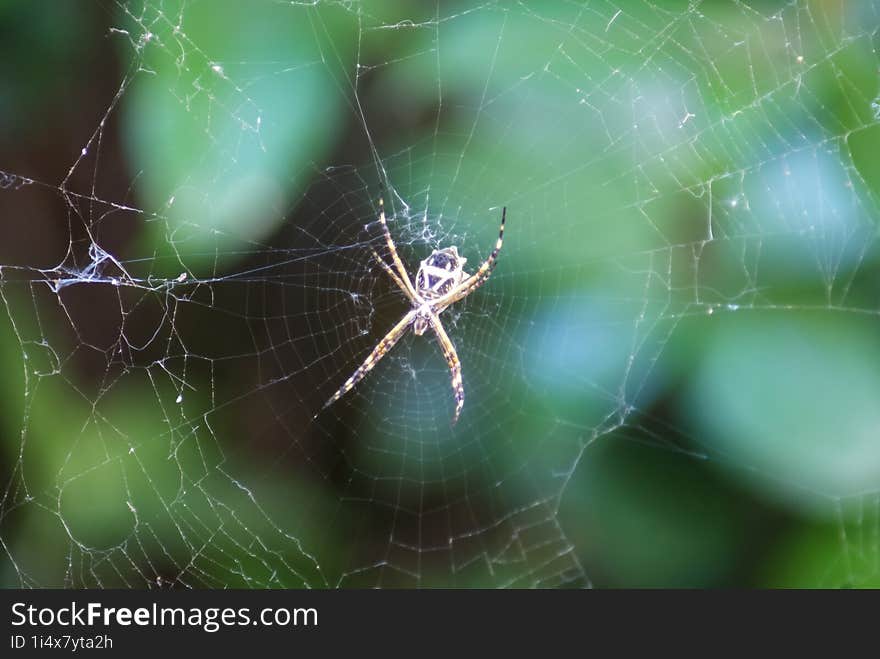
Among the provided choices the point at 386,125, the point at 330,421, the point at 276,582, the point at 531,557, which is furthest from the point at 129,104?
the point at 531,557

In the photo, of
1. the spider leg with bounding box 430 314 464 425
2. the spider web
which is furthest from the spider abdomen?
the spider web

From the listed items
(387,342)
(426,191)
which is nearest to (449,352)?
(387,342)

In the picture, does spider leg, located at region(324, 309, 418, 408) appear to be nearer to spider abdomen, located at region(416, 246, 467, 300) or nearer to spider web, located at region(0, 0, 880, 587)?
spider abdomen, located at region(416, 246, 467, 300)

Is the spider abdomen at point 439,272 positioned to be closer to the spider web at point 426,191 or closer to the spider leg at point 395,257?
the spider leg at point 395,257

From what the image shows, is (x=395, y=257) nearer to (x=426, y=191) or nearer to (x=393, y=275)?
(x=393, y=275)

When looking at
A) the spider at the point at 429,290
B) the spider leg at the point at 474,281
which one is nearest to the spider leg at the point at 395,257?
the spider at the point at 429,290
